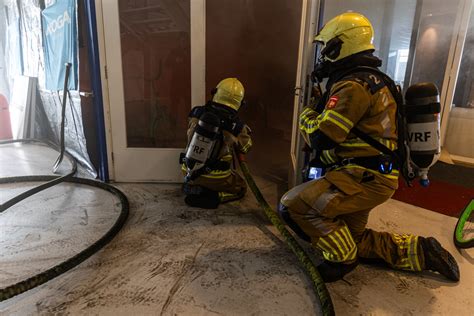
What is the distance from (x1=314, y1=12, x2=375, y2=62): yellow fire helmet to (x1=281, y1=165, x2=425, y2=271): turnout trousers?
0.56 m

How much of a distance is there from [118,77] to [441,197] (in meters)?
2.72

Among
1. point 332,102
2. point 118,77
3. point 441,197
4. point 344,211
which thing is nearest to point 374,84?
point 332,102

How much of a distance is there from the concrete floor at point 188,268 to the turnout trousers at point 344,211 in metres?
0.12

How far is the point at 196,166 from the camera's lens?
235cm

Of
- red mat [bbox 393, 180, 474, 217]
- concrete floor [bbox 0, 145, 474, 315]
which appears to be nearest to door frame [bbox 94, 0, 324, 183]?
concrete floor [bbox 0, 145, 474, 315]

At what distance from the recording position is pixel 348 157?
156 cm

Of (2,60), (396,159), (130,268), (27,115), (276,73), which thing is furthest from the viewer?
(2,60)

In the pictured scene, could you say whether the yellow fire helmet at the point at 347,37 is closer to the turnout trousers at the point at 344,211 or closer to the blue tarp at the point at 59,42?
the turnout trousers at the point at 344,211

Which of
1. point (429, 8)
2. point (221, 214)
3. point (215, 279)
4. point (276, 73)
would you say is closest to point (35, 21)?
point (276, 73)

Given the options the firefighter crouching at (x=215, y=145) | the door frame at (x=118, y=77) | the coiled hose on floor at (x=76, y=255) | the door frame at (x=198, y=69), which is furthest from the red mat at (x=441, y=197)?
the coiled hose on floor at (x=76, y=255)

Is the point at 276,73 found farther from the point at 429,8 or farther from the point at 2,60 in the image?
the point at 2,60

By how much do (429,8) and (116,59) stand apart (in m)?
2.60

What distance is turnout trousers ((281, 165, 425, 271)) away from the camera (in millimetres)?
1527

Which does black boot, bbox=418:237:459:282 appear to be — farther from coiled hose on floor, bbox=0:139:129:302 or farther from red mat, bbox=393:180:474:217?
coiled hose on floor, bbox=0:139:129:302
